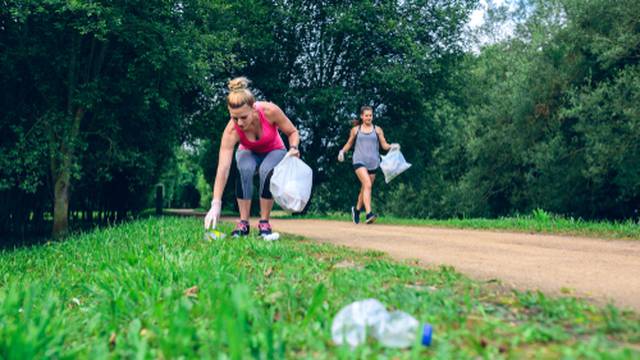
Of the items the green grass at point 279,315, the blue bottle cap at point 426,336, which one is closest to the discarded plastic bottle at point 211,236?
the green grass at point 279,315

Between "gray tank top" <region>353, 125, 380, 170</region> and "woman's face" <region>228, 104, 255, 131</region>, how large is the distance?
5121 millimetres

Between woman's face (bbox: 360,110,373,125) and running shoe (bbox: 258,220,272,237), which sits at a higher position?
woman's face (bbox: 360,110,373,125)

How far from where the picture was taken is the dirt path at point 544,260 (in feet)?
11.2

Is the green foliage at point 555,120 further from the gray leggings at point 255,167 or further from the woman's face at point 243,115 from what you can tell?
the woman's face at point 243,115

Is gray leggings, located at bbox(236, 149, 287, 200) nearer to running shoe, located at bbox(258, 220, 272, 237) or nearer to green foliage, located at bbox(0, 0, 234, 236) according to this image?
running shoe, located at bbox(258, 220, 272, 237)

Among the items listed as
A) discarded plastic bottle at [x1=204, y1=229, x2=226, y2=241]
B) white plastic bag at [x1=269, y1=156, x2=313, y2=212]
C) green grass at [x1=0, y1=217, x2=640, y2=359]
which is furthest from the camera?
discarded plastic bottle at [x1=204, y1=229, x2=226, y2=241]

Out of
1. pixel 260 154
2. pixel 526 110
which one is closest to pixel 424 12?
A: pixel 526 110

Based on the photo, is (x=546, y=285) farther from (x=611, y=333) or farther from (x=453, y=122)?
(x=453, y=122)

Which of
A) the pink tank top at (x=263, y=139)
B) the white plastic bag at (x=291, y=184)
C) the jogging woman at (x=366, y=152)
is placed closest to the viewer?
the white plastic bag at (x=291, y=184)

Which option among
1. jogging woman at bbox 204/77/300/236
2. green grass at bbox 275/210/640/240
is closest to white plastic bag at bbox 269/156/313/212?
jogging woman at bbox 204/77/300/236

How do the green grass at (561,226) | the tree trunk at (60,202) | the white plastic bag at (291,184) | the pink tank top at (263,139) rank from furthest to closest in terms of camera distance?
the tree trunk at (60,202) → the green grass at (561,226) → the pink tank top at (263,139) → the white plastic bag at (291,184)

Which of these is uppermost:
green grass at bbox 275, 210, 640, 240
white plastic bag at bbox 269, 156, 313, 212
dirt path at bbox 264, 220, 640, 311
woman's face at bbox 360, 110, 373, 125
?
woman's face at bbox 360, 110, 373, 125

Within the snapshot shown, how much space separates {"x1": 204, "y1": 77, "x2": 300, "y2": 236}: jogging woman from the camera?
20.5 feet

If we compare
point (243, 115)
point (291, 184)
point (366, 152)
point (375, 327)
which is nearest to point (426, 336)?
point (375, 327)
